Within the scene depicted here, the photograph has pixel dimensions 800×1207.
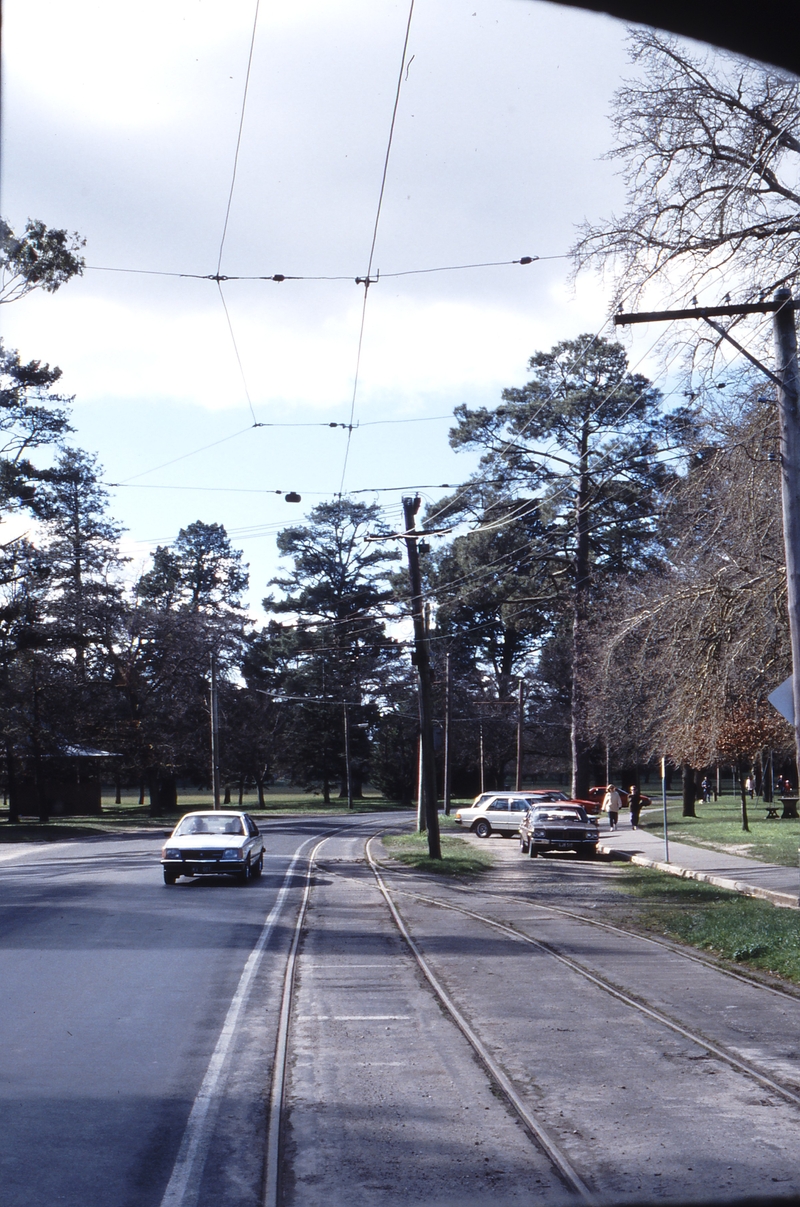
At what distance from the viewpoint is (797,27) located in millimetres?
1855

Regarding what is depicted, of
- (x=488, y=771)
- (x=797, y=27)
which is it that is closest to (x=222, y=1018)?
(x=797, y=27)

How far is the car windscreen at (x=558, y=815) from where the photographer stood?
105 feet

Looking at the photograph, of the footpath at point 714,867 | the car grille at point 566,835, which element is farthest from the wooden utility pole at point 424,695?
the footpath at point 714,867

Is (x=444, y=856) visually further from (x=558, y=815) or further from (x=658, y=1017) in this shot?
(x=658, y=1017)

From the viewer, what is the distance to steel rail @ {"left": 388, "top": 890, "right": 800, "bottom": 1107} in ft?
23.0

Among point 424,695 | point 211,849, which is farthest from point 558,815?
point 211,849

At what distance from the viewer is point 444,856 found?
2995cm

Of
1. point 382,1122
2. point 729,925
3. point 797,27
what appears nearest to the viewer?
point 797,27

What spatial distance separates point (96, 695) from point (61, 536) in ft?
29.7

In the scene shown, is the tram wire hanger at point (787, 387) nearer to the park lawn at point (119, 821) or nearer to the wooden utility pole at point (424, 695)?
the wooden utility pole at point (424, 695)

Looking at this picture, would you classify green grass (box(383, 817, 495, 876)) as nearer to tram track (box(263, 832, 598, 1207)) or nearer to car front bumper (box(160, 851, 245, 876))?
car front bumper (box(160, 851, 245, 876))

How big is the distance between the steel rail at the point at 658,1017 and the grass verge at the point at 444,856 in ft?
33.0

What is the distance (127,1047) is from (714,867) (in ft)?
61.0

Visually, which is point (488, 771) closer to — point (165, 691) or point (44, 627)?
point (165, 691)
